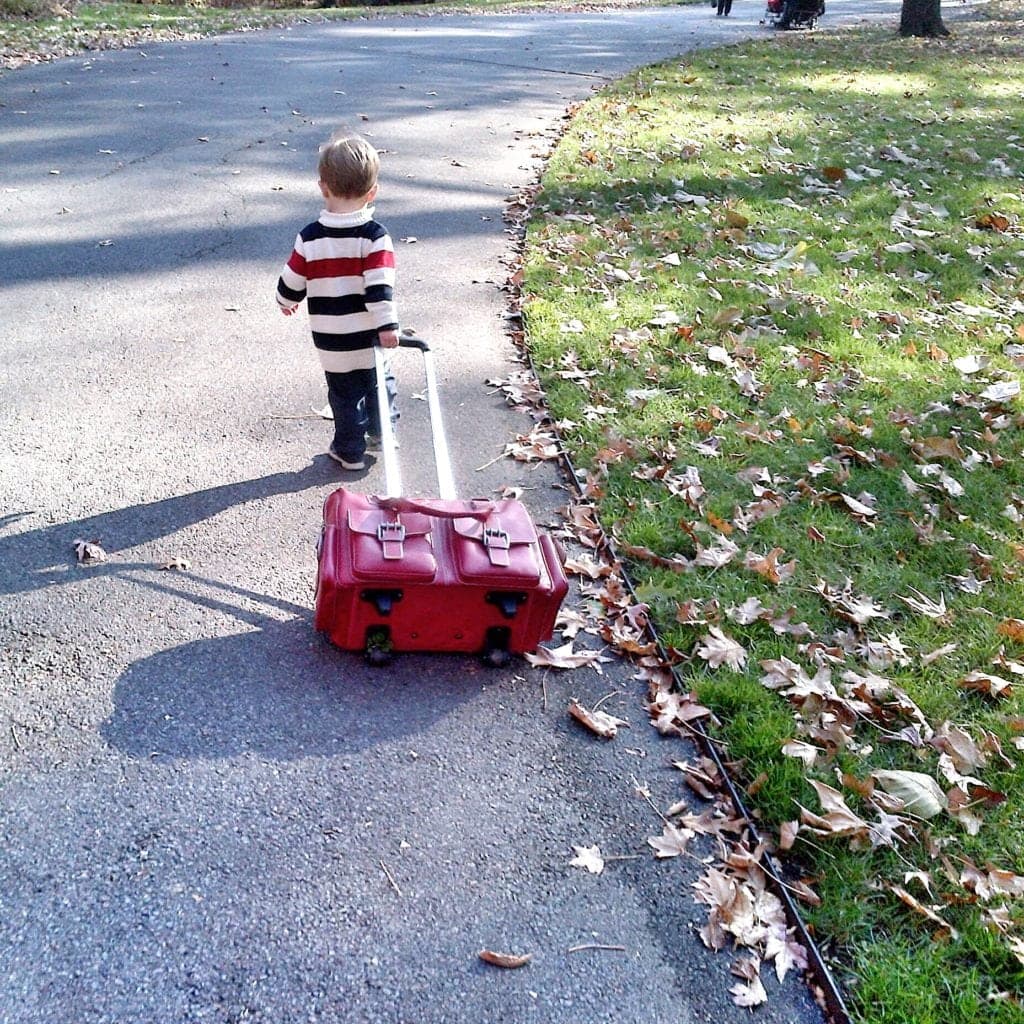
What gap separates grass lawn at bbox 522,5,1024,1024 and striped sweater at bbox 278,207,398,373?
3.99ft

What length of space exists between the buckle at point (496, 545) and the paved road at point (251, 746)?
17.8 inches

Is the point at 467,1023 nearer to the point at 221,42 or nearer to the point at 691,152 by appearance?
the point at 691,152

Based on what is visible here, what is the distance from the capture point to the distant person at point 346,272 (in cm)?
389

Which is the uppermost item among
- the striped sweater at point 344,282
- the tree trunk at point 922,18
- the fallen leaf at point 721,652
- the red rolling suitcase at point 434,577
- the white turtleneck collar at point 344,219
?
the tree trunk at point 922,18

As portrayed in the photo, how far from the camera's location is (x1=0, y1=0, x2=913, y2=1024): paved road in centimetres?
238

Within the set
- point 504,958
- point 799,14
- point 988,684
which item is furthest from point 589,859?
point 799,14

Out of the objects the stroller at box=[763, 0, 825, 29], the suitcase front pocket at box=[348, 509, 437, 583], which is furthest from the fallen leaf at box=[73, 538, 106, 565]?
the stroller at box=[763, 0, 825, 29]

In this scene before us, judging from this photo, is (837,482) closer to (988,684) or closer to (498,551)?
(988,684)

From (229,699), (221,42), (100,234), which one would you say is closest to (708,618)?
(229,699)

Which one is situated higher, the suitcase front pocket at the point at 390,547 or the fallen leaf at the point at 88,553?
the suitcase front pocket at the point at 390,547

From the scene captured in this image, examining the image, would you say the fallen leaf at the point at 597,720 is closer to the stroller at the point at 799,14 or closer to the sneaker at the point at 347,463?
the sneaker at the point at 347,463

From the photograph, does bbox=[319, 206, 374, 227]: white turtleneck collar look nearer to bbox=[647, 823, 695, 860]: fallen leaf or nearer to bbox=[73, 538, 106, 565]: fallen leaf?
bbox=[73, 538, 106, 565]: fallen leaf

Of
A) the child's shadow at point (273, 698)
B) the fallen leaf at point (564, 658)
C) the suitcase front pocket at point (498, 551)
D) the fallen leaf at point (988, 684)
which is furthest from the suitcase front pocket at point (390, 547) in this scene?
the fallen leaf at point (988, 684)

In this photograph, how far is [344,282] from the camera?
4.10 m
